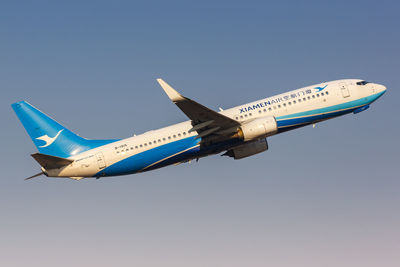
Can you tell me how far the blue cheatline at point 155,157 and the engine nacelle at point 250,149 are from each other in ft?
17.3

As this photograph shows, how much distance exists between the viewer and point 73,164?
50.6m

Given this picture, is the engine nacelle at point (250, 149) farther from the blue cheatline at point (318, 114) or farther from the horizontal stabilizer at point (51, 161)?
the horizontal stabilizer at point (51, 161)

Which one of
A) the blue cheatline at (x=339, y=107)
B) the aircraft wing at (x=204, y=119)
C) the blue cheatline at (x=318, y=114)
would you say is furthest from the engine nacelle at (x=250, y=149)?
the aircraft wing at (x=204, y=119)

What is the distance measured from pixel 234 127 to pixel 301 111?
704 cm

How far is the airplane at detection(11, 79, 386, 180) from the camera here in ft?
164

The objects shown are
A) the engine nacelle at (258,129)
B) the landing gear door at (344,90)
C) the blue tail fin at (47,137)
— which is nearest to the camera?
the engine nacelle at (258,129)

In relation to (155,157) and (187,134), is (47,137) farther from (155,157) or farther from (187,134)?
(187,134)

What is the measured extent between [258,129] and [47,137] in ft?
68.3

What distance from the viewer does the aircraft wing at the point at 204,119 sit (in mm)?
Answer: 46906

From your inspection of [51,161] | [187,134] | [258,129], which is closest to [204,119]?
[187,134]

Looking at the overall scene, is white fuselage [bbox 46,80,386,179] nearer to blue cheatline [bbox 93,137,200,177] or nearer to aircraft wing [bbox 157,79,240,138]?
blue cheatline [bbox 93,137,200,177]

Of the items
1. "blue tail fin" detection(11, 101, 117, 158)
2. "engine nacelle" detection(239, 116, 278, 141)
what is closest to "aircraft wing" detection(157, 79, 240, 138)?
"engine nacelle" detection(239, 116, 278, 141)

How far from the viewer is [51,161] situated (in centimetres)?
4934

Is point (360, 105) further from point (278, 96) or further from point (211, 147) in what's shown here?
point (211, 147)
